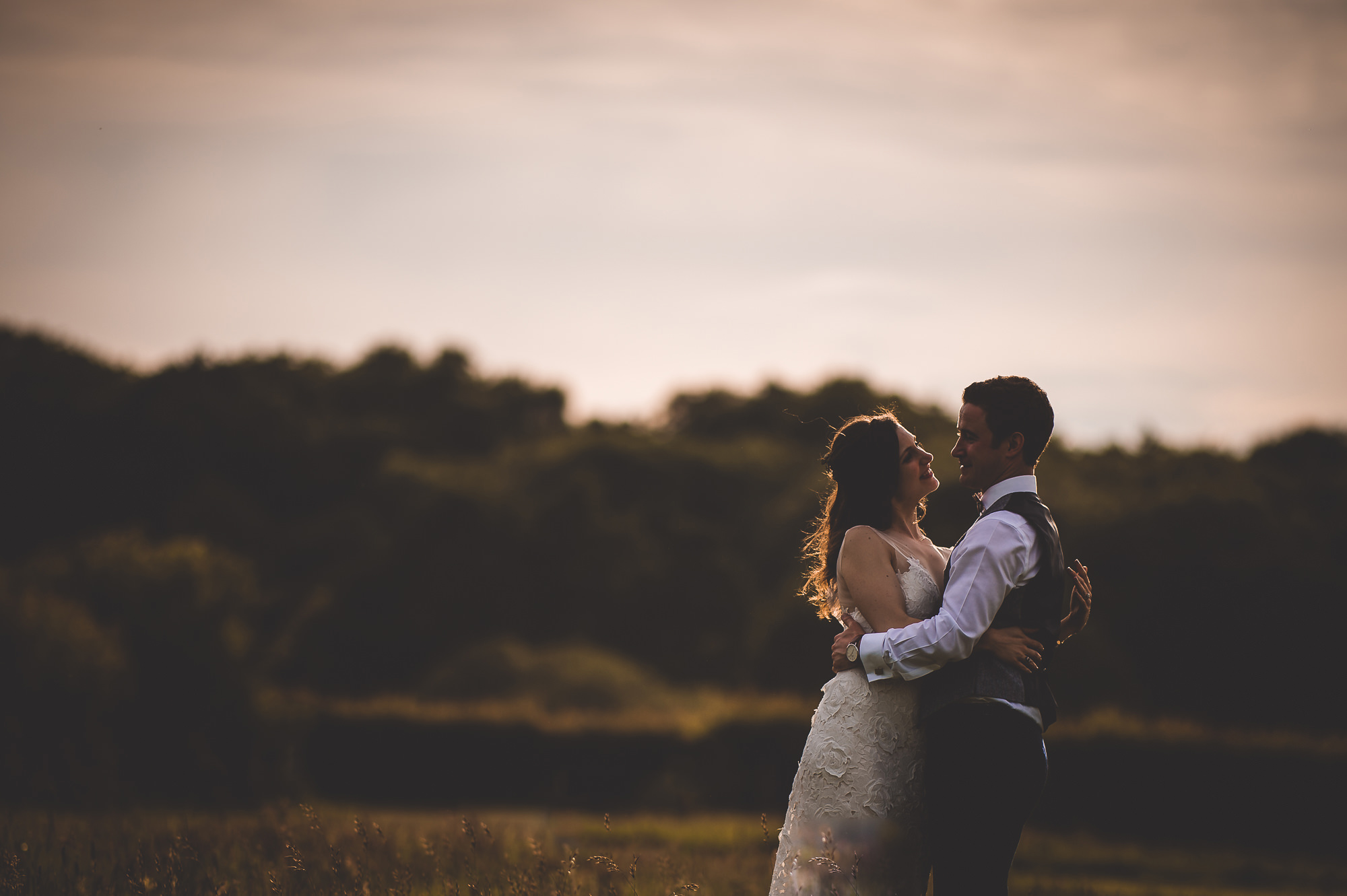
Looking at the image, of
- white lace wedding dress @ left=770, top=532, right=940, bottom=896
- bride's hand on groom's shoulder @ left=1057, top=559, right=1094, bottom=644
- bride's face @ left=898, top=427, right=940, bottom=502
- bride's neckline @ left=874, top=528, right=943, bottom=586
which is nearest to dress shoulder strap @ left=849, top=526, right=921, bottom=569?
bride's neckline @ left=874, top=528, right=943, bottom=586

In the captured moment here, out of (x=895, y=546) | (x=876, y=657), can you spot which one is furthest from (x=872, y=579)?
(x=876, y=657)

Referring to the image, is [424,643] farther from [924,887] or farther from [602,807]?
[924,887]

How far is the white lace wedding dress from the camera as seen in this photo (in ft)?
13.8

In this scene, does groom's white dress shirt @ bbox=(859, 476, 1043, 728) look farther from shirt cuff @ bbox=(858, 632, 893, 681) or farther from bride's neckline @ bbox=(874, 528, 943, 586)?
bride's neckline @ bbox=(874, 528, 943, 586)

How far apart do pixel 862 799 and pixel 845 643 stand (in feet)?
2.04

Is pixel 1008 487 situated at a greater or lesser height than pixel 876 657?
greater

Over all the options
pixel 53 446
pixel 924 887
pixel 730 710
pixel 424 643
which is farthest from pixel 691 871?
pixel 53 446

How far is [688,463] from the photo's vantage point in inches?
2063

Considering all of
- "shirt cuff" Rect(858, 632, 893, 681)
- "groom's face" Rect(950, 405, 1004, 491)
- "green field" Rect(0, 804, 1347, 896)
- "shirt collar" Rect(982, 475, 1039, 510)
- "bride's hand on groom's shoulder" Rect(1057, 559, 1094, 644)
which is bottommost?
"green field" Rect(0, 804, 1347, 896)

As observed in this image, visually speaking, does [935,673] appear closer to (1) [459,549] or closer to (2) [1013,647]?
(2) [1013,647]

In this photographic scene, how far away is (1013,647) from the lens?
4.04 metres

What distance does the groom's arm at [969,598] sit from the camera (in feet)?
13.1

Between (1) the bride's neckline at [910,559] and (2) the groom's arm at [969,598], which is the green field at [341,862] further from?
(1) the bride's neckline at [910,559]

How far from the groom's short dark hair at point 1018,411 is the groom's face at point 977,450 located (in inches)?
1.1
